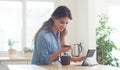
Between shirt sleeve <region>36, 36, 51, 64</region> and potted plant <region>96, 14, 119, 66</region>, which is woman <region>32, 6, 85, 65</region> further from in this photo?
potted plant <region>96, 14, 119, 66</region>

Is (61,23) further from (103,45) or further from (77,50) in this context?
(103,45)

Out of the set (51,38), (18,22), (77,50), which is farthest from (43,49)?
(18,22)

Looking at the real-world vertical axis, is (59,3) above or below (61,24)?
above

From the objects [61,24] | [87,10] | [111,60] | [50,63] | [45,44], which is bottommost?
[111,60]

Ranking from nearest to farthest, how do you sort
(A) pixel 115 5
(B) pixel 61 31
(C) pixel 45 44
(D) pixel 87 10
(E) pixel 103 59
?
(C) pixel 45 44, (B) pixel 61 31, (D) pixel 87 10, (E) pixel 103 59, (A) pixel 115 5

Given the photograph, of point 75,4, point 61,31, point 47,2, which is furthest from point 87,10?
point 61,31

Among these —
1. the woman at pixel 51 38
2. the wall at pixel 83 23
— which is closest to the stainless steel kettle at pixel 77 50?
the wall at pixel 83 23

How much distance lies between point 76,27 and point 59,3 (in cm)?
62

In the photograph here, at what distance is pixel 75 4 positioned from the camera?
503 cm

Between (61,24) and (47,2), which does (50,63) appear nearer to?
(61,24)

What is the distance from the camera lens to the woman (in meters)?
2.05

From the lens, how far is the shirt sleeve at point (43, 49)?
204 cm

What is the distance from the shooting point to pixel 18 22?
4.88 metres

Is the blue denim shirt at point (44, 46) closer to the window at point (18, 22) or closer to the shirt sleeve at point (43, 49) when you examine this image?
the shirt sleeve at point (43, 49)
